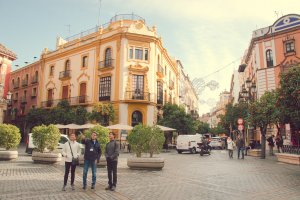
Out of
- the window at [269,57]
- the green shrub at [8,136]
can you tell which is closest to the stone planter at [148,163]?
the green shrub at [8,136]

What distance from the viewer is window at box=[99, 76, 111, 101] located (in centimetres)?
3021

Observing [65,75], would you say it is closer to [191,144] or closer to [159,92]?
[159,92]

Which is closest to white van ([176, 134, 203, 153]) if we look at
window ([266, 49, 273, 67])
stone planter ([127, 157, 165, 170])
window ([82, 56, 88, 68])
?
window ([266, 49, 273, 67])

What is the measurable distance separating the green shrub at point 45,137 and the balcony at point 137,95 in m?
15.4

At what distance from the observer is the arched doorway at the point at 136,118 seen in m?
29.2

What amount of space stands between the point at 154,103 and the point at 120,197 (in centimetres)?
2377

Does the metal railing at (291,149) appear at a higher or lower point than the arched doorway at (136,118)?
lower

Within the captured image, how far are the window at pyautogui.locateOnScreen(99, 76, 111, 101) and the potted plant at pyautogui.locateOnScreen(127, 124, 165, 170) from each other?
18304mm

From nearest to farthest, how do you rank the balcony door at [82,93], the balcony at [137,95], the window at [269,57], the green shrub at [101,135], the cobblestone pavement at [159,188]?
1. the cobblestone pavement at [159,188]
2. the green shrub at [101,135]
3. the balcony at [137,95]
4. the window at [269,57]
5. the balcony door at [82,93]

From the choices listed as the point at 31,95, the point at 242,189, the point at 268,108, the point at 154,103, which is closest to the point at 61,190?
the point at 242,189

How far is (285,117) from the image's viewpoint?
46.5ft

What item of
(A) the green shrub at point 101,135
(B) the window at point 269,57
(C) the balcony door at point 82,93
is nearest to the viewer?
(A) the green shrub at point 101,135

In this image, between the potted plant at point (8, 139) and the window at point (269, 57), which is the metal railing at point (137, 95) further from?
the potted plant at point (8, 139)

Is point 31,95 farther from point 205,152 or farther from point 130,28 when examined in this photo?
point 205,152
